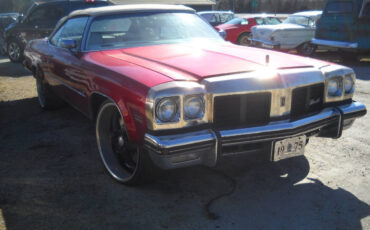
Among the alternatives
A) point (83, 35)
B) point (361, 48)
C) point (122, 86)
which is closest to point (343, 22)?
point (361, 48)

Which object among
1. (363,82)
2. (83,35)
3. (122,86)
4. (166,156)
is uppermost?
(83,35)

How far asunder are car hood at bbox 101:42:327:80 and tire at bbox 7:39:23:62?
8427 millimetres

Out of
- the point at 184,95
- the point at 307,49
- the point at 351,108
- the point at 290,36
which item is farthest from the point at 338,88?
the point at 307,49

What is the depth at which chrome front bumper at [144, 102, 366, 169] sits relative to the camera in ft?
7.94

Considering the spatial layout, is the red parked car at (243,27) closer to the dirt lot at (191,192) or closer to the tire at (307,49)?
the tire at (307,49)

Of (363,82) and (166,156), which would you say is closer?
(166,156)

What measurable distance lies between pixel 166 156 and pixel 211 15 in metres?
14.0

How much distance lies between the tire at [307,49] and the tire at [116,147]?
889 cm

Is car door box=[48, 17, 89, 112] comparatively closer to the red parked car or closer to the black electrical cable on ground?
the black electrical cable on ground

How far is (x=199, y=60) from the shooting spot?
3055 millimetres

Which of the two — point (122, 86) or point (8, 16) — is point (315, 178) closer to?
point (122, 86)

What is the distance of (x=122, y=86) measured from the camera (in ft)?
8.99

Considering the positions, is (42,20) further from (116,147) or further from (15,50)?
(116,147)

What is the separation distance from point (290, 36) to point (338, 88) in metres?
8.17
